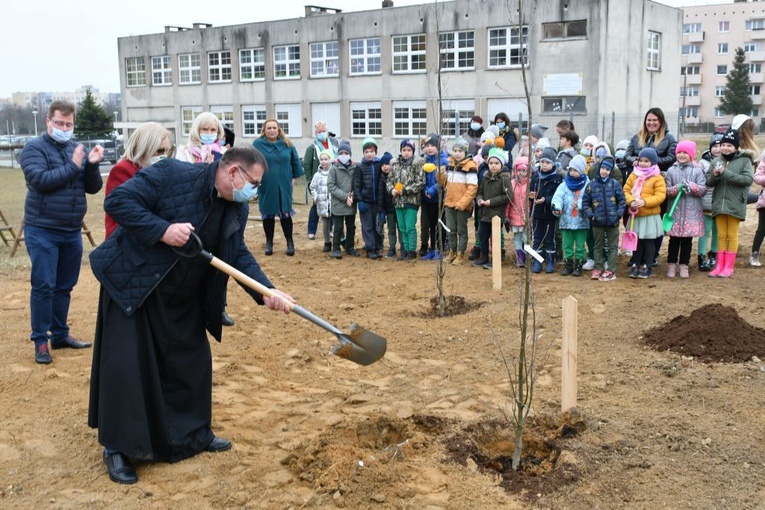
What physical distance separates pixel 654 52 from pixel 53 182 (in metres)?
32.3

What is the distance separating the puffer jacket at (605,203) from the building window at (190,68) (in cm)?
3603

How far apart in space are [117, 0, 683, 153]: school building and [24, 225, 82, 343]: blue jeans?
21.1m

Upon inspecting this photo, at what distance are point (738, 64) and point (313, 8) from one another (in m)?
47.1

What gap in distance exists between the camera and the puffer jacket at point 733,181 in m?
9.05

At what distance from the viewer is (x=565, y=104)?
101 feet

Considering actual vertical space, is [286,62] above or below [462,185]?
above

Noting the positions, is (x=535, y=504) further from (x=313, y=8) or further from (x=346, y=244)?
(x=313, y=8)

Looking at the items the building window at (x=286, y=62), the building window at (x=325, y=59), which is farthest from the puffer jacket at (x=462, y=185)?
the building window at (x=286, y=62)

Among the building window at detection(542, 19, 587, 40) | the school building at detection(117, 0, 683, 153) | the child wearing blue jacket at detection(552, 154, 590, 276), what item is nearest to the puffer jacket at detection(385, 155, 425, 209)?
the child wearing blue jacket at detection(552, 154, 590, 276)

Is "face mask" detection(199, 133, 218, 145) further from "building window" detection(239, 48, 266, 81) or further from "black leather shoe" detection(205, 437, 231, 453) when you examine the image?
"building window" detection(239, 48, 266, 81)

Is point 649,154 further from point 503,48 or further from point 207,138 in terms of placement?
point 503,48

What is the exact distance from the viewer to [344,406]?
5.55 m

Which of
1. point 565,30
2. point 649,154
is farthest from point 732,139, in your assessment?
point 565,30

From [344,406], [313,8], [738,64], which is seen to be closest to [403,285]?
[344,406]
